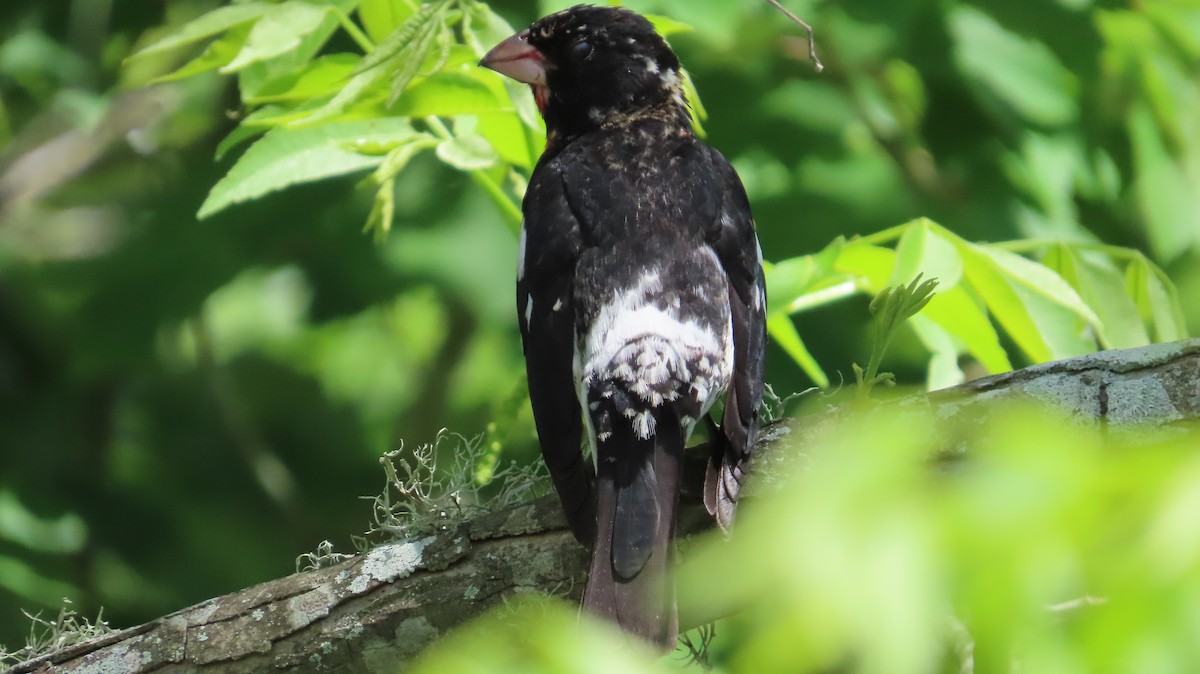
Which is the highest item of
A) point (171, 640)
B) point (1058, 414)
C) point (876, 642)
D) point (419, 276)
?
point (876, 642)

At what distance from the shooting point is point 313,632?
2078 mm

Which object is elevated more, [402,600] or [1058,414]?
[1058,414]

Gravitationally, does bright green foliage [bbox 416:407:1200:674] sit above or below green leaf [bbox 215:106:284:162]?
above

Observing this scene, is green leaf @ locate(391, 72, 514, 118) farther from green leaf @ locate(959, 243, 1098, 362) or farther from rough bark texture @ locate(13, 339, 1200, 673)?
green leaf @ locate(959, 243, 1098, 362)

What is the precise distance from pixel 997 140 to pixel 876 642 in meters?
3.44

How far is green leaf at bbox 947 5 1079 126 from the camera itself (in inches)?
148

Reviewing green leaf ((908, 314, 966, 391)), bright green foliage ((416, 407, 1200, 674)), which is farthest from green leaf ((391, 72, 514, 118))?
bright green foliage ((416, 407, 1200, 674))

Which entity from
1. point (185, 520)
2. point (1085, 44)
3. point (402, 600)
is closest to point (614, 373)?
A: point (402, 600)

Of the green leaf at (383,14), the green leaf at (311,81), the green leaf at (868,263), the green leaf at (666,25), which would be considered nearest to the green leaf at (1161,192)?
the green leaf at (868,263)

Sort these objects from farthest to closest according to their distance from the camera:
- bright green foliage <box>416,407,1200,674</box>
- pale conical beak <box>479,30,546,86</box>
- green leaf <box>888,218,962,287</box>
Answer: pale conical beak <box>479,30,546,86</box> → green leaf <box>888,218,962,287</box> → bright green foliage <box>416,407,1200,674</box>

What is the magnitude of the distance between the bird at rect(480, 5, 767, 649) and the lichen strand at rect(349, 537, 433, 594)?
0.86 ft

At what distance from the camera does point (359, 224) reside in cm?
392

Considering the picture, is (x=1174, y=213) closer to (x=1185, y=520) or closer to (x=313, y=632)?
(x=313, y=632)

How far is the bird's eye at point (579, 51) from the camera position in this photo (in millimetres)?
3084
